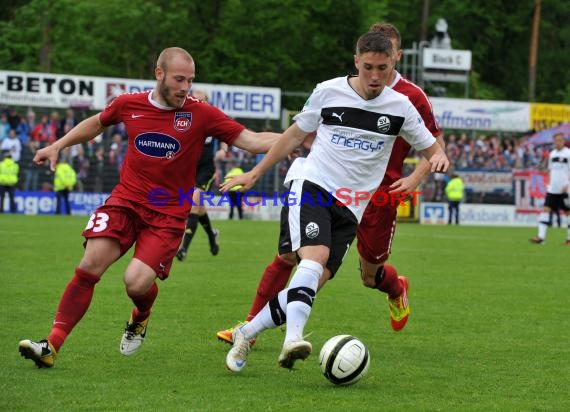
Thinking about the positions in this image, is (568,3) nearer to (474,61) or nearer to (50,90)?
(474,61)

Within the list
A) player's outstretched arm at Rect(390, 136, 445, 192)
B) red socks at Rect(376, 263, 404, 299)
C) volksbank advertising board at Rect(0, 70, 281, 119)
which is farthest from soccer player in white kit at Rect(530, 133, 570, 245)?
player's outstretched arm at Rect(390, 136, 445, 192)

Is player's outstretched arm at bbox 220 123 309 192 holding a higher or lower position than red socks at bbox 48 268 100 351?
higher

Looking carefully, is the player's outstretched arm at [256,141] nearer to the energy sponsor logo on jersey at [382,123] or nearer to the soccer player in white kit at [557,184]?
the energy sponsor logo on jersey at [382,123]

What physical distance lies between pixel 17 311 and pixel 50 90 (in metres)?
22.5

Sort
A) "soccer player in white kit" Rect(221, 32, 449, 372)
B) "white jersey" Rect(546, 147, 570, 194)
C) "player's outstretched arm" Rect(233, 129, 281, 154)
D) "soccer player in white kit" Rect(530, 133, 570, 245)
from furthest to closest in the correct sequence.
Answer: "white jersey" Rect(546, 147, 570, 194) → "soccer player in white kit" Rect(530, 133, 570, 245) → "player's outstretched arm" Rect(233, 129, 281, 154) → "soccer player in white kit" Rect(221, 32, 449, 372)

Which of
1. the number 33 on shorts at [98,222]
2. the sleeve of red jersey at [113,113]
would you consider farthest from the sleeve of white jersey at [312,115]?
the number 33 on shorts at [98,222]

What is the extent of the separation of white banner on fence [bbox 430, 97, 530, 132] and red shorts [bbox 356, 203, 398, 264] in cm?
2624

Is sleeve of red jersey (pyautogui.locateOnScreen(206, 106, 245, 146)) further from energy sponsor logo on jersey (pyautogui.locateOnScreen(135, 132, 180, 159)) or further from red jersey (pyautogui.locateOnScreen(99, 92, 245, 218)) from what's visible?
energy sponsor logo on jersey (pyautogui.locateOnScreen(135, 132, 180, 159))

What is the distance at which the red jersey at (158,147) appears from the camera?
22.4ft

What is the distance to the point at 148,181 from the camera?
6844 mm

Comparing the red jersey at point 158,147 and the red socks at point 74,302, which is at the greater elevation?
the red jersey at point 158,147

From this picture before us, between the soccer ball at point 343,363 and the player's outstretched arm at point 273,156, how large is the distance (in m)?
1.13

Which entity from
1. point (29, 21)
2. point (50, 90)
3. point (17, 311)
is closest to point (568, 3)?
point (29, 21)

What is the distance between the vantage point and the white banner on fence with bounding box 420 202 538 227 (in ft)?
108
